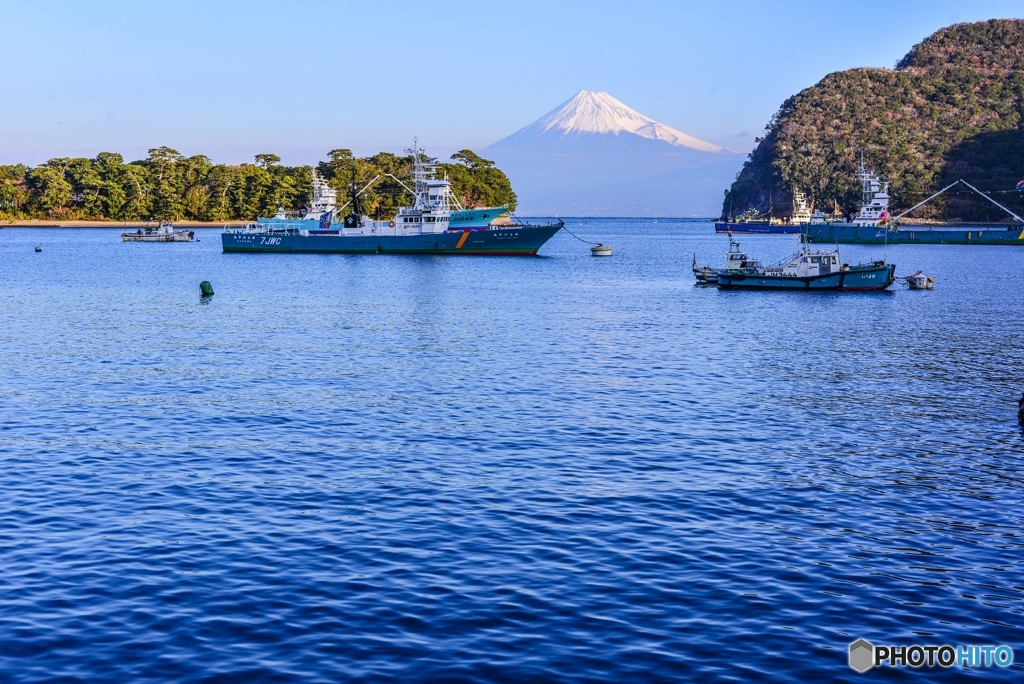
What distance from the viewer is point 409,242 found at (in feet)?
470

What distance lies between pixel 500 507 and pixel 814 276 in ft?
226

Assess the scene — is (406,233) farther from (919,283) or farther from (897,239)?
(897,239)

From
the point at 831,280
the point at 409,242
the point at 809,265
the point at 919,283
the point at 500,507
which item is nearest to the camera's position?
the point at 500,507

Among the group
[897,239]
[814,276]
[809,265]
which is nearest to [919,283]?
[809,265]

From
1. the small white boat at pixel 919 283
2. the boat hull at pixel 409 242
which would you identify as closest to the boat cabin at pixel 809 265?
the small white boat at pixel 919 283

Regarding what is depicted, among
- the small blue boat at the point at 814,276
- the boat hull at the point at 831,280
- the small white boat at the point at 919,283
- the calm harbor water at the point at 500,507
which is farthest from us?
the small white boat at the point at 919,283

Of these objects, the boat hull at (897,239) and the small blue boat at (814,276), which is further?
the boat hull at (897,239)

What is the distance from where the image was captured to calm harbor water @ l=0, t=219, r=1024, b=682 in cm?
1576

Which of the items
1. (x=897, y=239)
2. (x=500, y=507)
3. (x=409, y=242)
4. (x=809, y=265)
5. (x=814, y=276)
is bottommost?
(x=500, y=507)

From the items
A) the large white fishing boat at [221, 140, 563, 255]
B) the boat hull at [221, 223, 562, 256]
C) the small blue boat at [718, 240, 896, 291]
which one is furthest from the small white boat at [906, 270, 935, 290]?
the large white fishing boat at [221, 140, 563, 255]

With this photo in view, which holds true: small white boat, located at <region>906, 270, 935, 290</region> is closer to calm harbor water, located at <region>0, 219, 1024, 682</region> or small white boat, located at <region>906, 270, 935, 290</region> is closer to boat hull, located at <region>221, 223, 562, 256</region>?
calm harbor water, located at <region>0, 219, 1024, 682</region>

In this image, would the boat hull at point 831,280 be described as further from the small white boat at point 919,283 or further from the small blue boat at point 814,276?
the small white boat at point 919,283

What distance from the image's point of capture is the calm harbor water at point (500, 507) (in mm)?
15758

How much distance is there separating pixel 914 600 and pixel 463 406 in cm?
1973
